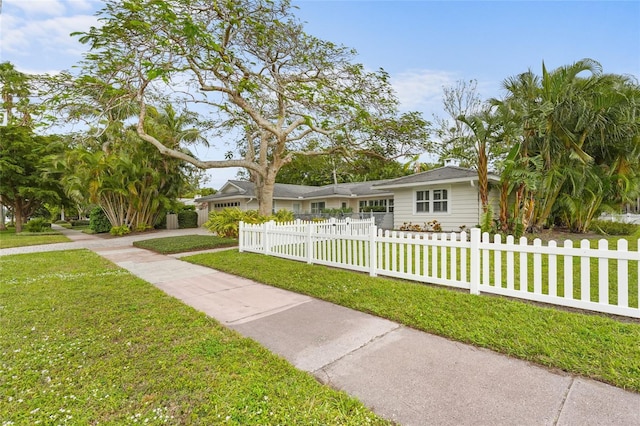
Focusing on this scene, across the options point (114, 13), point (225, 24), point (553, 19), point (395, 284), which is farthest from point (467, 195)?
point (114, 13)

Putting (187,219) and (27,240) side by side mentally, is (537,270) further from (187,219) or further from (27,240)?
(187,219)

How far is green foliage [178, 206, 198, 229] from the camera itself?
81.3ft

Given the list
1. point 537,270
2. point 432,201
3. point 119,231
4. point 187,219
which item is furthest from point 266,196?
point 187,219

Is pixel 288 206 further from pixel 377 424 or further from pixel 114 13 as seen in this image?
pixel 377 424

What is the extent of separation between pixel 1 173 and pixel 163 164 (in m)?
9.11

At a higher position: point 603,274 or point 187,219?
→ point 187,219

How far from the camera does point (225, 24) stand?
900 cm

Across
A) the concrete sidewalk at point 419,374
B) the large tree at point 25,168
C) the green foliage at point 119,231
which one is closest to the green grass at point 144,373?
the concrete sidewalk at point 419,374

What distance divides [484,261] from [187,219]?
2448cm

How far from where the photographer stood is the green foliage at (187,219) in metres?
24.8

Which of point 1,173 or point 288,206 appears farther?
point 288,206

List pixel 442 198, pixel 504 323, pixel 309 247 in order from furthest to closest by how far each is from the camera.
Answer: pixel 442 198 → pixel 309 247 → pixel 504 323

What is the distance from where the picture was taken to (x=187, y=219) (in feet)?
82.2

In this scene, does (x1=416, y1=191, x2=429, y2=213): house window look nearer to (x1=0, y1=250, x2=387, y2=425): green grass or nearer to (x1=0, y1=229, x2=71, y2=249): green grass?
(x1=0, y1=250, x2=387, y2=425): green grass
